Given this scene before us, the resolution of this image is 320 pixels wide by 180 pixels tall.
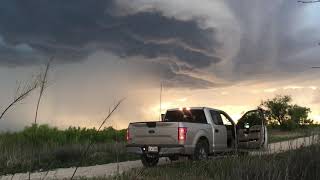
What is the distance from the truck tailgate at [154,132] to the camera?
18.8 m

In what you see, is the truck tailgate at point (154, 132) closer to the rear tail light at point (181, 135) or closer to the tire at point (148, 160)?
the rear tail light at point (181, 135)

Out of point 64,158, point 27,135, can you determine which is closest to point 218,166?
point 64,158

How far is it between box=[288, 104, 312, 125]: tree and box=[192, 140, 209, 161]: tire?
4265 centimetres

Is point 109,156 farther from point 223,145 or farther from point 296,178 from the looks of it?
point 296,178

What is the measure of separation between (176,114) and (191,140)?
6.83ft

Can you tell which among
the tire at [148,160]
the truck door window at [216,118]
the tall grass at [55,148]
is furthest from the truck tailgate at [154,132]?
the truck door window at [216,118]

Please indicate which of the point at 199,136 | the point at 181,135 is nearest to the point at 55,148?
the point at 199,136

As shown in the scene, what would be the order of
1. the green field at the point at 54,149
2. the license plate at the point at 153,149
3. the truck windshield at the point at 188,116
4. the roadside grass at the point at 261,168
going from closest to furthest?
the roadside grass at the point at 261,168 < the license plate at the point at 153,149 < the green field at the point at 54,149 < the truck windshield at the point at 188,116

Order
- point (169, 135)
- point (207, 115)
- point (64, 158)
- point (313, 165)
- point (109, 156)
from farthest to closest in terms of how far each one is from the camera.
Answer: point (109, 156) < point (64, 158) < point (207, 115) < point (169, 135) < point (313, 165)

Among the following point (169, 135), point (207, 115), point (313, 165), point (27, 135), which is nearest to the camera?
point (313, 165)

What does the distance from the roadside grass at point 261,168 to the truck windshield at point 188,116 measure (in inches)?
345

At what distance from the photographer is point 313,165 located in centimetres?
1065

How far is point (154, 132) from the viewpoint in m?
19.2

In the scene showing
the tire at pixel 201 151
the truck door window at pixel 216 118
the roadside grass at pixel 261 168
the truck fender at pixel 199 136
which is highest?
the truck door window at pixel 216 118
